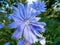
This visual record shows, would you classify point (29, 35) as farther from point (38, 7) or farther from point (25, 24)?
Answer: point (38, 7)

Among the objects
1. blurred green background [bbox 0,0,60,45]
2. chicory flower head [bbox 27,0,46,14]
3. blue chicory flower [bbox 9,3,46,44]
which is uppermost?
chicory flower head [bbox 27,0,46,14]

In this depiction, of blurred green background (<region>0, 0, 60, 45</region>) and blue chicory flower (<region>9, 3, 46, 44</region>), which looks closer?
blue chicory flower (<region>9, 3, 46, 44</region>)

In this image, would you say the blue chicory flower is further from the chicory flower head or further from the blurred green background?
the blurred green background

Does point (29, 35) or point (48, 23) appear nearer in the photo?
point (29, 35)

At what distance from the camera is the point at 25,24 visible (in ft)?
2.02

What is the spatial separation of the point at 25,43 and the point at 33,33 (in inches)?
1.7

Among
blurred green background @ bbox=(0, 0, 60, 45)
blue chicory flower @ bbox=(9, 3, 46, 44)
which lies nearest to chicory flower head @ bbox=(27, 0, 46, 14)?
blue chicory flower @ bbox=(9, 3, 46, 44)

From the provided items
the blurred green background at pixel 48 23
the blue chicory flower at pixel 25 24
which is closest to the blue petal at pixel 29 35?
the blue chicory flower at pixel 25 24

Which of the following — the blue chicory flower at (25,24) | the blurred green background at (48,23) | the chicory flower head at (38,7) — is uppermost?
the chicory flower head at (38,7)

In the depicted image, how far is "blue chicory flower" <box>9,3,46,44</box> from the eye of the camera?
1.96ft

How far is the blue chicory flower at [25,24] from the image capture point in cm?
60

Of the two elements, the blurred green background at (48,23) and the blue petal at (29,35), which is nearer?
the blue petal at (29,35)

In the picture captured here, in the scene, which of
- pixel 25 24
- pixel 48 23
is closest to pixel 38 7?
pixel 25 24

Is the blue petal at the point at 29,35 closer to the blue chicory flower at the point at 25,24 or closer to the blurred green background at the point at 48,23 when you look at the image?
the blue chicory flower at the point at 25,24
